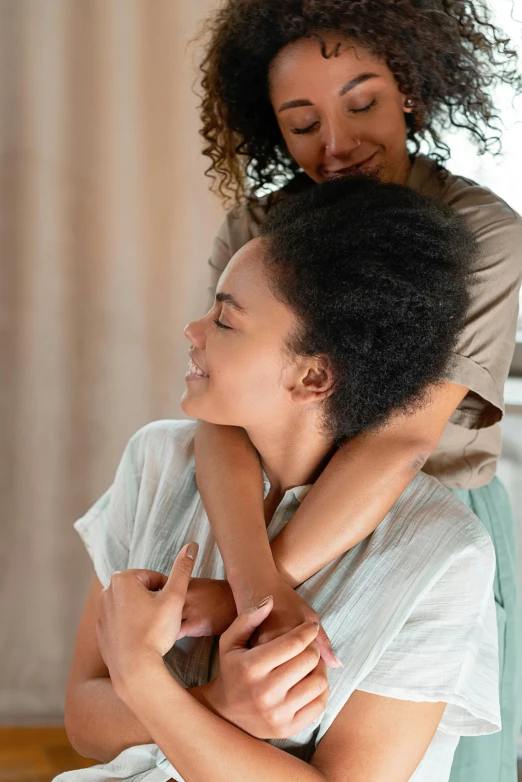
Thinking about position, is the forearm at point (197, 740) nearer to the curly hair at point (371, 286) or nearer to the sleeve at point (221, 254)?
the curly hair at point (371, 286)

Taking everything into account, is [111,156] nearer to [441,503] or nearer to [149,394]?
[149,394]

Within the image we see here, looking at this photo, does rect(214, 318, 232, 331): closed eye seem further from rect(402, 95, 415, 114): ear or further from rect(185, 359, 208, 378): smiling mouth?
rect(402, 95, 415, 114): ear

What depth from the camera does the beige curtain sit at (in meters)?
2.09

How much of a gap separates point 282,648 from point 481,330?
550mm

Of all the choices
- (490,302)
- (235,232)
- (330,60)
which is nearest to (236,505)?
(490,302)

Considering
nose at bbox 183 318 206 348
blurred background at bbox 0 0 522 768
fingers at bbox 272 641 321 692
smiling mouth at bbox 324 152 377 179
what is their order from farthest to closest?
blurred background at bbox 0 0 522 768 → smiling mouth at bbox 324 152 377 179 → nose at bbox 183 318 206 348 → fingers at bbox 272 641 321 692

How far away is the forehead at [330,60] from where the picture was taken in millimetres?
1306

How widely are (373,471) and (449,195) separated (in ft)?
1.70

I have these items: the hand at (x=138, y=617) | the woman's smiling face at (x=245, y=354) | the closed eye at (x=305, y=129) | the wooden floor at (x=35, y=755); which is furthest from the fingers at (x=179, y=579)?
the wooden floor at (x=35, y=755)

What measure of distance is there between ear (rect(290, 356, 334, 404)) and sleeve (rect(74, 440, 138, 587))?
14.4 inches

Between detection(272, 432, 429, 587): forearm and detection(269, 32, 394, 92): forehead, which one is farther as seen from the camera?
detection(269, 32, 394, 92): forehead

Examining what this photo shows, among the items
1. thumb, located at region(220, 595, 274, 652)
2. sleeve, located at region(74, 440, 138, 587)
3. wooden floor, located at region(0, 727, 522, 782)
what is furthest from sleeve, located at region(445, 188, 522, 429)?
wooden floor, located at region(0, 727, 522, 782)

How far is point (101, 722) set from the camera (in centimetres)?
118

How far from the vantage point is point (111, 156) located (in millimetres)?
2137
